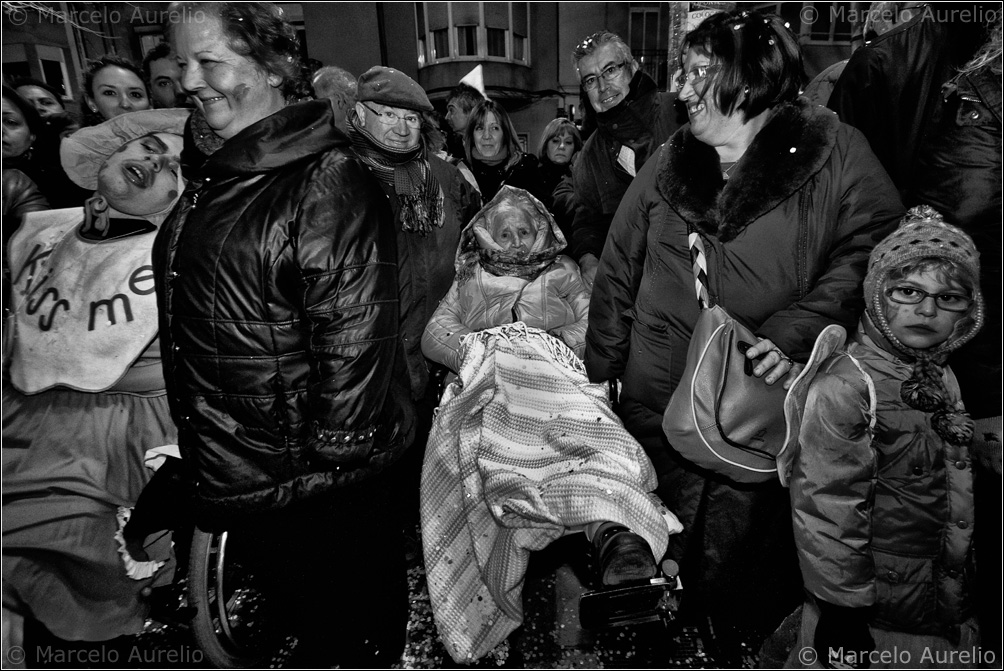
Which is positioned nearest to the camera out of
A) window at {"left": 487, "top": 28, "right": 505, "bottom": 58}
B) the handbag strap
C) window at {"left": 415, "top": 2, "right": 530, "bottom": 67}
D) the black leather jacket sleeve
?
the black leather jacket sleeve

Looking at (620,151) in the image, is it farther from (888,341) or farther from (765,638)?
(765,638)

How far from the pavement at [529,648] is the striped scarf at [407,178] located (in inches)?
72.9

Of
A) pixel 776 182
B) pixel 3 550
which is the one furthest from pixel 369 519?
pixel 776 182

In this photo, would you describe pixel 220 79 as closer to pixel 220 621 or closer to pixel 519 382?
pixel 519 382

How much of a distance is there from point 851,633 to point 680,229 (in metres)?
1.39

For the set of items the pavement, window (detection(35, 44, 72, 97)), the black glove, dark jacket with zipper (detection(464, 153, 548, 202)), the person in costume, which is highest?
window (detection(35, 44, 72, 97))

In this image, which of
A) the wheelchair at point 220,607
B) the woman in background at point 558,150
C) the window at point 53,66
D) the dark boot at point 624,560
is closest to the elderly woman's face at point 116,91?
the window at point 53,66

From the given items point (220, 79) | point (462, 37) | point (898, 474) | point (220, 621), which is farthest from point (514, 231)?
point (462, 37)

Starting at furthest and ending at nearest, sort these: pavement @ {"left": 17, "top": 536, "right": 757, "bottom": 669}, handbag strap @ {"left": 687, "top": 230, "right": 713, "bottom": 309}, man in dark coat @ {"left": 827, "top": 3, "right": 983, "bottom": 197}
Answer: pavement @ {"left": 17, "top": 536, "right": 757, "bottom": 669} < man in dark coat @ {"left": 827, "top": 3, "right": 983, "bottom": 197} < handbag strap @ {"left": 687, "top": 230, "right": 713, "bottom": 309}

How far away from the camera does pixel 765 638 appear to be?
2.05m

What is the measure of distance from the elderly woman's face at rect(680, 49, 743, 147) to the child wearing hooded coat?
25.1 inches

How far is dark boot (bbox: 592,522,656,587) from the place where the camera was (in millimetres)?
1483

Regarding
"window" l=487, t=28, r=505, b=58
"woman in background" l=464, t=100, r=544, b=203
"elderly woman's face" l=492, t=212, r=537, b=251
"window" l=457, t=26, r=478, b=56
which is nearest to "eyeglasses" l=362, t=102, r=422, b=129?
"elderly woman's face" l=492, t=212, r=537, b=251

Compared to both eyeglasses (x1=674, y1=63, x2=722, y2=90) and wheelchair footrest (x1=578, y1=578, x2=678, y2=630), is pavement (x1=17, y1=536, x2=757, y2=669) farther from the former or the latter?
eyeglasses (x1=674, y1=63, x2=722, y2=90)
